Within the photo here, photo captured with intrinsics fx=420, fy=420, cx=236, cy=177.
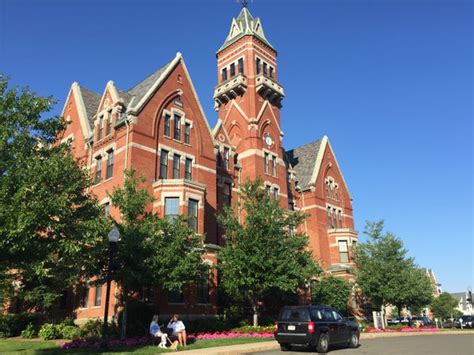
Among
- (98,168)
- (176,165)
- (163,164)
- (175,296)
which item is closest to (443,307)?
(176,165)

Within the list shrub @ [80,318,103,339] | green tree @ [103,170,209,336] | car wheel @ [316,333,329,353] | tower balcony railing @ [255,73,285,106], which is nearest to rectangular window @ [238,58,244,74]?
tower balcony railing @ [255,73,285,106]

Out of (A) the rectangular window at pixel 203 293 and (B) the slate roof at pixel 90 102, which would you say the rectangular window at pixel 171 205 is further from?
(B) the slate roof at pixel 90 102

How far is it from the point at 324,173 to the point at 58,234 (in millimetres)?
38916

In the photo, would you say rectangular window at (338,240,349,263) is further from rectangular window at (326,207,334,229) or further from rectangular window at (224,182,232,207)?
rectangular window at (224,182,232,207)

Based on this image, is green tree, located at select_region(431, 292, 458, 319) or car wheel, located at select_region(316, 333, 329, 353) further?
green tree, located at select_region(431, 292, 458, 319)

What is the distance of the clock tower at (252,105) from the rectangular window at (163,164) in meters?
9.33

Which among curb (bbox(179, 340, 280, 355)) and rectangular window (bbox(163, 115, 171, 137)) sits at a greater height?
rectangular window (bbox(163, 115, 171, 137))

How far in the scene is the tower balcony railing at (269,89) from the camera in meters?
43.0

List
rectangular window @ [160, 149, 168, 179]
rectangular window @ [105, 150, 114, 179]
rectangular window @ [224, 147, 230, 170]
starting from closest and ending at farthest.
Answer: rectangular window @ [105, 150, 114, 179] < rectangular window @ [160, 149, 168, 179] < rectangular window @ [224, 147, 230, 170]

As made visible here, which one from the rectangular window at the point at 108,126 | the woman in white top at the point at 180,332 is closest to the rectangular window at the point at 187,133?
the rectangular window at the point at 108,126

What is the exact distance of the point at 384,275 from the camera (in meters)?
37.5

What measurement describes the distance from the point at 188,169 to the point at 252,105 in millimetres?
12655

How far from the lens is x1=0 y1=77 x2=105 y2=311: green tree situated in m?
13.8

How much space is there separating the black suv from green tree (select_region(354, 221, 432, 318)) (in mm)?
19987
